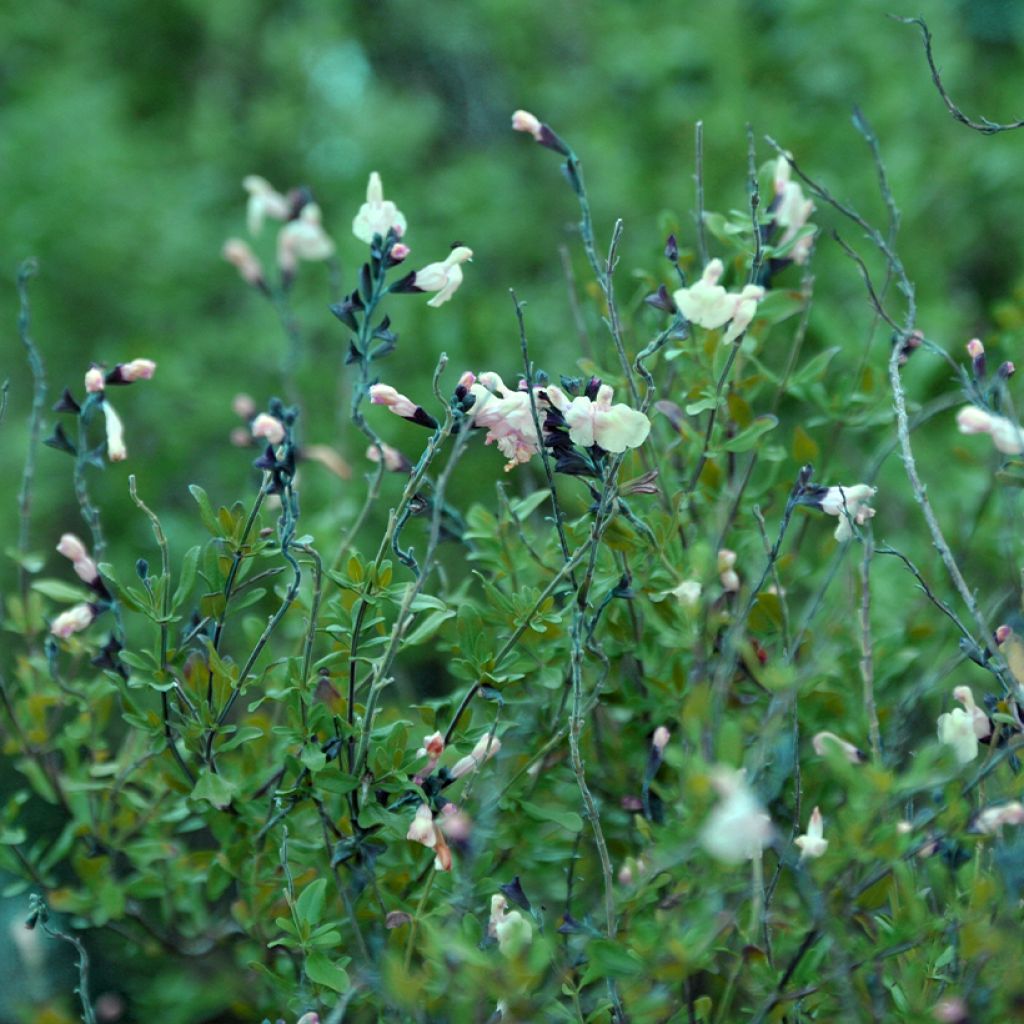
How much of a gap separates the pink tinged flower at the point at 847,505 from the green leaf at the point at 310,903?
59 cm

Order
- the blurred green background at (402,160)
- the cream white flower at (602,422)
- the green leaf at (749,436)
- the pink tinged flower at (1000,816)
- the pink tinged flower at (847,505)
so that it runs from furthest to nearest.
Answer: the blurred green background at (402,160)
the green leaf at (749,436)
the pink tinged flower at (847,505)
the cream white flower at (602,422)
the pink tinged flower at (1000,816)

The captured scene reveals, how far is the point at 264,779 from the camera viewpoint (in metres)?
1.34

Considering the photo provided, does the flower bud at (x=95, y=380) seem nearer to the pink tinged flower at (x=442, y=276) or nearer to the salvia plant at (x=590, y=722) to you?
the salvia plant at (x=590, y=722)

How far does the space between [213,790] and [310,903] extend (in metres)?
0.15

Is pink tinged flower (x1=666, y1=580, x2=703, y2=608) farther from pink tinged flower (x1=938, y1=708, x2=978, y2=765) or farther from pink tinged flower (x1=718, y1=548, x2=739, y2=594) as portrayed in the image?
pink tinged flower (x1=938, y1=708, x2=978, y2=765)

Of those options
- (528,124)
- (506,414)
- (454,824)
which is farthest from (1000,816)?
(528,124)

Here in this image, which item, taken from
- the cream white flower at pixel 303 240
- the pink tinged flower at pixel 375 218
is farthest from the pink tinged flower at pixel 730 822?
the cream white flower at pixel 303 240

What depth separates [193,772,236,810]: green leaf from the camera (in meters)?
1.18

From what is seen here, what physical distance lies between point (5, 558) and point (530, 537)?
5.39 ft

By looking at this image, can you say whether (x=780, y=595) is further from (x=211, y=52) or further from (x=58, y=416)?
(x=211, y=52)

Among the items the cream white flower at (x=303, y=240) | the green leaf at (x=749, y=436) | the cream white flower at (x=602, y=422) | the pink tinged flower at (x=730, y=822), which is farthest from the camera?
the cream white flower at (x=303, y=240)

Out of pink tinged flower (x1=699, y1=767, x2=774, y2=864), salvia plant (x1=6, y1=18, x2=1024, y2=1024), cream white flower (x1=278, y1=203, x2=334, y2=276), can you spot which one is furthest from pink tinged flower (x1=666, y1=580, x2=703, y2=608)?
cream white flower (x1=278, y1=203, x2=334, y2=276)

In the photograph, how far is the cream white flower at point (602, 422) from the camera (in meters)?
1.03

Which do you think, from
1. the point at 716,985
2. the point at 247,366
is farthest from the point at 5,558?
the point at 716,985
